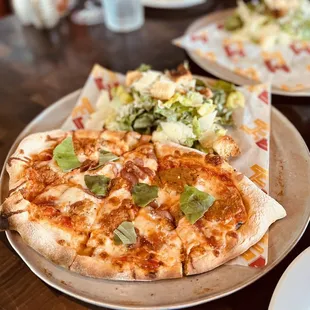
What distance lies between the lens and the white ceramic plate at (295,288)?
4.81 ft

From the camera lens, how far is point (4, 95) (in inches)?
114

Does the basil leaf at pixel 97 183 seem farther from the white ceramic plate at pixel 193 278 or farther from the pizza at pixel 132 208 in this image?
the white ceramic plate at pixel 193 278

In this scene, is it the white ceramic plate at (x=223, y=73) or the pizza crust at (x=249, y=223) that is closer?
the pizza crust at (x=249, y=223)

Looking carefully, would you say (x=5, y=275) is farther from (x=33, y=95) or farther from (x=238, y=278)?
(x=33, y=95)

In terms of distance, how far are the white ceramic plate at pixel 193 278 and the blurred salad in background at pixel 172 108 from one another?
42 cm

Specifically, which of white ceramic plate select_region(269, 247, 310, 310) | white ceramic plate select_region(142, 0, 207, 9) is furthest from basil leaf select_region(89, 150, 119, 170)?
white ceramic plate select_region(142, 0, 207, 9)

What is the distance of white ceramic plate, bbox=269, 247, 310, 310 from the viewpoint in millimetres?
1466

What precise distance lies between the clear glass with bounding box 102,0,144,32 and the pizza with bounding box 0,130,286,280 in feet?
5.24

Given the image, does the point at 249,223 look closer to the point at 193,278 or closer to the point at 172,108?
the point at 193,278

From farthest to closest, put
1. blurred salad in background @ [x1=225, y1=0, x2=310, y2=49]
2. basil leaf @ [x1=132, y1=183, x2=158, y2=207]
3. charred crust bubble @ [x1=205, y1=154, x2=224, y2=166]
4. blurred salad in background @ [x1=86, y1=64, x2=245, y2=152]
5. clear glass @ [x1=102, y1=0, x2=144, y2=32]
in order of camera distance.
→ clear glass @ [x1=102, y1=0, x2=144, y2=32] < blurred salad in background @ [x1=225, y1=0, x2=310, y2=49] < blurred salad in background @ [x1=86, y1=64, x2=245, y2=152] < charred crust bubble @ [x1=205, y1=154, x2=224, y2=166] < basil leaf @ [x1=132, y1=183, x2=158, y2=207]

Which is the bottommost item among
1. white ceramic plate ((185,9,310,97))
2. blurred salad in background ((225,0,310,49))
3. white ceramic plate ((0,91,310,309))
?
white ceramic plate ((0,91,310,309))

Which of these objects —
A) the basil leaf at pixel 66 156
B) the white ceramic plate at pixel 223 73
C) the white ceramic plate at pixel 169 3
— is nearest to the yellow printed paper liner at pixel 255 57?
the white ceramic plate at pixel 223 73

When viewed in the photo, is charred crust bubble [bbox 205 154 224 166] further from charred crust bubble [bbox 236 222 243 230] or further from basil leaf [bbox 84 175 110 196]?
basil leaf [bbox 84 175 110 196]

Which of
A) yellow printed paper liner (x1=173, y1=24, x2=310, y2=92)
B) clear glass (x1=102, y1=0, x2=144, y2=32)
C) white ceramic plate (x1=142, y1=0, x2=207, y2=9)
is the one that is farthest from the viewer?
white ceramic plate (x1=142, y1=0, x2=207, y2=9)
